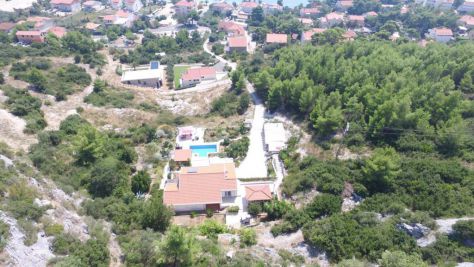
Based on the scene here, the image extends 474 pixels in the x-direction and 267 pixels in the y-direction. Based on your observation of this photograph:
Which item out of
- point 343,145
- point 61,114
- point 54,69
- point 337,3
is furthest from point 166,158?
point 337,3

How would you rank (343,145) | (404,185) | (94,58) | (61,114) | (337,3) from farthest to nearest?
(337,3)
(94,58)
(61,114)
(343,145)
(404,185)

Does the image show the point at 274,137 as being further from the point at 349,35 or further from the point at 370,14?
the point at 370,14

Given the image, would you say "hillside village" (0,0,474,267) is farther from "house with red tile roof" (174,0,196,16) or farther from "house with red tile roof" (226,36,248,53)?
"house with red tile roof" (174,0,196,16)

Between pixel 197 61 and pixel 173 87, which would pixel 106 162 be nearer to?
pixel 173 87

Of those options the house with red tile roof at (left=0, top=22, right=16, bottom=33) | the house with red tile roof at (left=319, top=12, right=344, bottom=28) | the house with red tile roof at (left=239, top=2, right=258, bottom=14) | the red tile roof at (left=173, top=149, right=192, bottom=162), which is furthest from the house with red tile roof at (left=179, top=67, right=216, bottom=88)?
the house with red tile roof at (left=239, top=2, right=258, bottom=14)

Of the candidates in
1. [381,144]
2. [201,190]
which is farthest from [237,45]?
[201,190]

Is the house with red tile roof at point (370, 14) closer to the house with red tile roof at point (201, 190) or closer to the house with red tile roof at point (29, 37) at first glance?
the house with red tile roof at point (29, 37)

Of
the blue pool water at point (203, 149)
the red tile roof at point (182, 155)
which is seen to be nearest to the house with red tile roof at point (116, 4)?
the blue pool water at point (203, 149)
